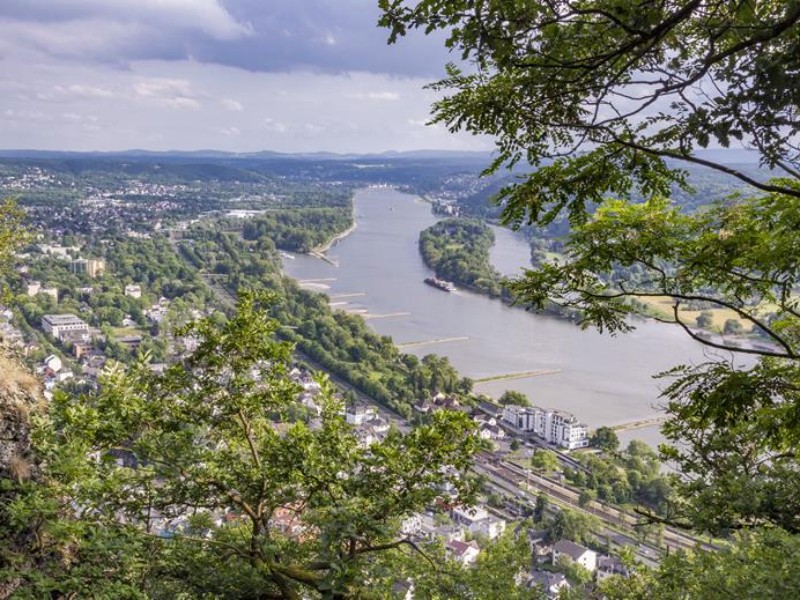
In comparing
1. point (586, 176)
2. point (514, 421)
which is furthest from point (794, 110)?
point (514, 421)

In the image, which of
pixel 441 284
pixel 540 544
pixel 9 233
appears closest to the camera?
pixel 9 233

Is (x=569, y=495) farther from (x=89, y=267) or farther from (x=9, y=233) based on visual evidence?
(x=89, y=267)

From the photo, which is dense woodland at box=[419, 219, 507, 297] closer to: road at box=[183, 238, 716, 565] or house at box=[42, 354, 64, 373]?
road at box=[183, 238, 716, 565]

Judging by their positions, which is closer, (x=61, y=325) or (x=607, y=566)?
(x=607, y=566)

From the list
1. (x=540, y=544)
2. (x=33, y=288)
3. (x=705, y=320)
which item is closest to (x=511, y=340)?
(x=705, y=320)

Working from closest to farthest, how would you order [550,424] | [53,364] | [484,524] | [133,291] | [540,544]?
1. [540,544]
2. [484,524]
3. [550,424]
4. [53,364]
5. [133,291]
